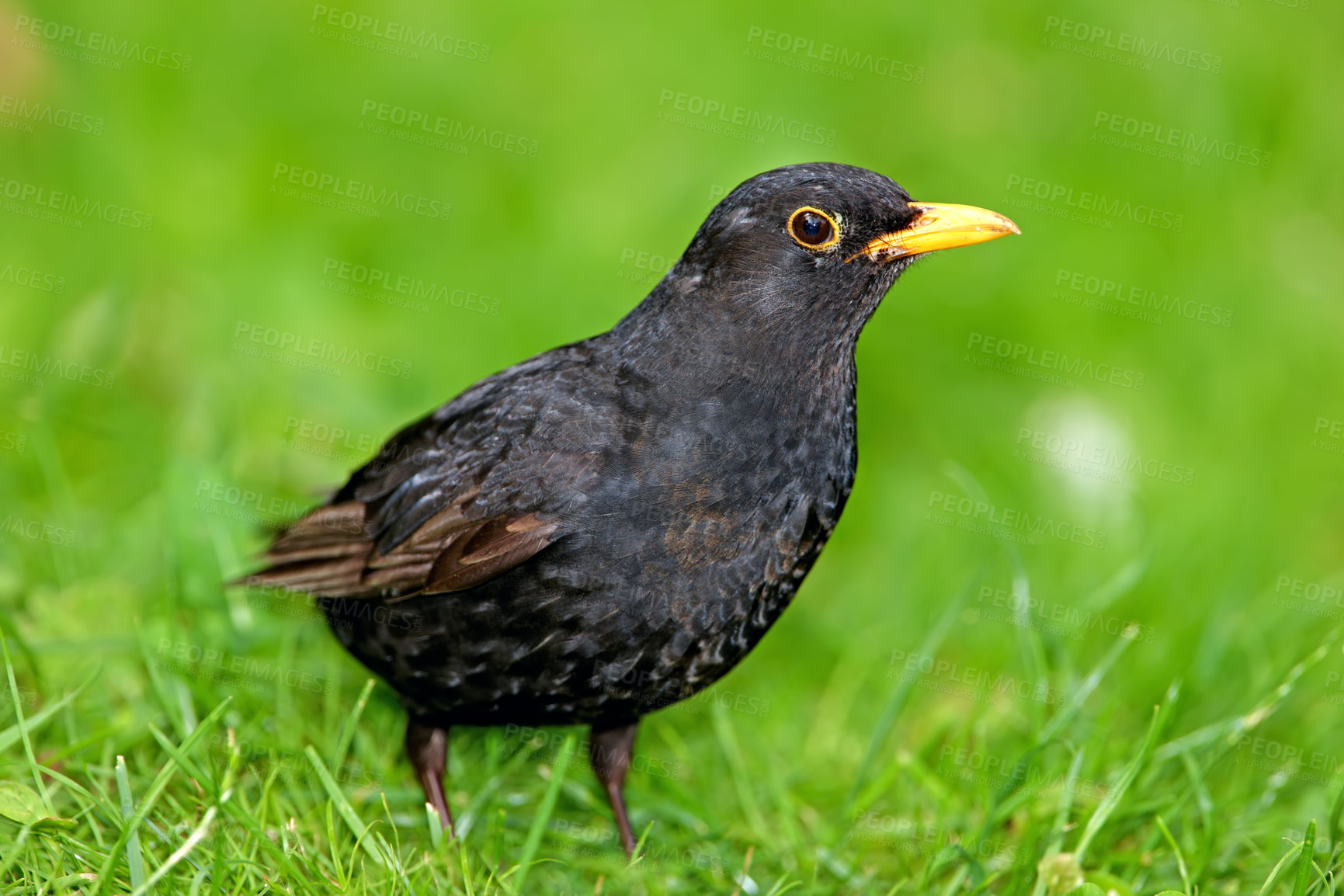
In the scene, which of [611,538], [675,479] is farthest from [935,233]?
[611,538]

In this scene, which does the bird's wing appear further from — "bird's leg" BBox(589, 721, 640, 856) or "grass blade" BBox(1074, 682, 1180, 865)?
"grass blade" BBox(1074, 682, 1180, 865)

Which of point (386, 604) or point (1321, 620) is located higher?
point (1321, 620)

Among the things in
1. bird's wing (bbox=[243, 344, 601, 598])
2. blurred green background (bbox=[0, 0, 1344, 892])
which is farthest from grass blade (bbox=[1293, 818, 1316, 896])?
bird's wing (bbox=[243, 344, 601, 598])

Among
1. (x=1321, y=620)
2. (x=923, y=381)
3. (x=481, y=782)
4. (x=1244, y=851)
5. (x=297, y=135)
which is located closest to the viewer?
(x=1244, y=851)

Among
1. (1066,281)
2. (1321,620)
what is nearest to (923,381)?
(1066,281)

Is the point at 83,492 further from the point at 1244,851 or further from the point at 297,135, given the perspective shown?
the point at 1244,851

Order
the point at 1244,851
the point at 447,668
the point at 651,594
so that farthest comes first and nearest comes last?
1. the point at 1244,851
2. the point at 447,668
3. the point at 651,594

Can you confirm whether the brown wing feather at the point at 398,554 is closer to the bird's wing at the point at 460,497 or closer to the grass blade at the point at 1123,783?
the bird's wing at the point at 460,497

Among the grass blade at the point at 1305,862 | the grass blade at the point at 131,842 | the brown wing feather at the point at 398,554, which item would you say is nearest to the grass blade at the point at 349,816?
the grass blade at the point at 131,842
